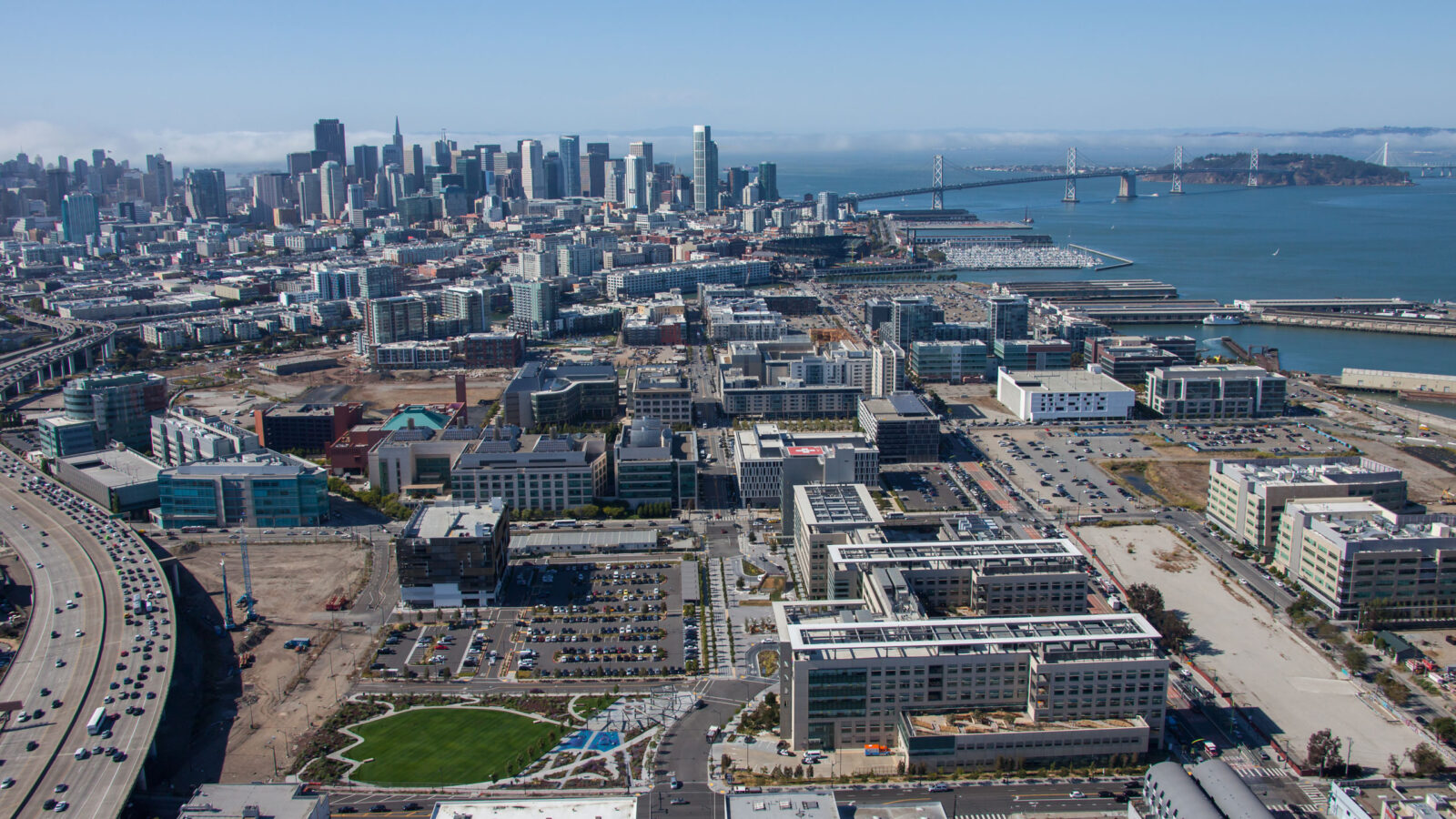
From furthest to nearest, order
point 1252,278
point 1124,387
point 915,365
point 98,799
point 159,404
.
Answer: point 1252,278, point 915,365, point 1124,387, point 159,404, point 98,799

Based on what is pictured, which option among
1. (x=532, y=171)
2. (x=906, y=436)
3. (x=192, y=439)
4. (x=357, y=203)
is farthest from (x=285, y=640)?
(x=532, y=171)

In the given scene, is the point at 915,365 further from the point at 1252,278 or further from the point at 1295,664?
the point at 1252,278

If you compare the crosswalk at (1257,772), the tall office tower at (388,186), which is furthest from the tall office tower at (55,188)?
the crosswalk at (1257,772)

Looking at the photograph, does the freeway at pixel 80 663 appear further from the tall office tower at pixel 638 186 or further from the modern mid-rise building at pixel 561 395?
the tall office tower at pixel 638 186

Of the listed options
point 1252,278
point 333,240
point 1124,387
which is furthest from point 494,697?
point 333,240

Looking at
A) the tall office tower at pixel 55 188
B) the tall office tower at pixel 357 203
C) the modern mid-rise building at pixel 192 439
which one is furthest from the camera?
the tall office tower at pixel 55 188

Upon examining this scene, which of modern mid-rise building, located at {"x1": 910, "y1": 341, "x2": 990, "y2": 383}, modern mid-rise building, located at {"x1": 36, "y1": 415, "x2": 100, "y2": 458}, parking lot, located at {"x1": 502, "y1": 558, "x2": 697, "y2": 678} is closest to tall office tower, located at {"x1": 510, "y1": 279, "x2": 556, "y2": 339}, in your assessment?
modern mid-rise building, located at {"x1": 910, "y1": 341, "x2": 990, "y2": 383}
